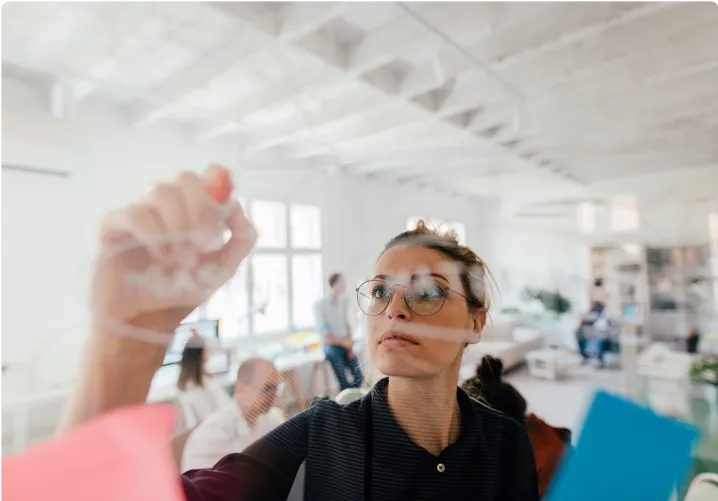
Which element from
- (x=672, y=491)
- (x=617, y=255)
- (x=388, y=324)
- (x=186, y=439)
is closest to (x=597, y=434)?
(x=672, y=491)

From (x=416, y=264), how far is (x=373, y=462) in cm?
17

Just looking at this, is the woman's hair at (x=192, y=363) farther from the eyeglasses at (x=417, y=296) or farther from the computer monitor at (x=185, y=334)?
the eyeglasses at (x=417, y=296)

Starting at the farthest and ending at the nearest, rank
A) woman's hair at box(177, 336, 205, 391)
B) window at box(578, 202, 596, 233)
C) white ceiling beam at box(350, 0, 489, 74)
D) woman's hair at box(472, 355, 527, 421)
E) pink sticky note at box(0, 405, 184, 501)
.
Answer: window at box(578, 202, 596, 233)
white ceiling beam at box(350, 0, 489, 74)
woman's hair at box(472, 355, 527, 421)
woman's hair at box(177, 336, 205, 391)
pink sticky note at box(0, 405, 184, 501)

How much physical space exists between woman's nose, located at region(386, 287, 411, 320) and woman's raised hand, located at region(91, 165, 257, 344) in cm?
16

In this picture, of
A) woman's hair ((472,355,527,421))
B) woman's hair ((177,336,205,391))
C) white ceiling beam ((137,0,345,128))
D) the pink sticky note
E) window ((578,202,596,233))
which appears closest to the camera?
the pink sticky note

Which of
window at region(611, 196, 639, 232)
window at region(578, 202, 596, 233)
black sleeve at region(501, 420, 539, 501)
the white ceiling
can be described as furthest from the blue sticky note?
window at region(611, 196, 639, 232)

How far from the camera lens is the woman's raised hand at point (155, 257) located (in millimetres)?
176

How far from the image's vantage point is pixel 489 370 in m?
0.50

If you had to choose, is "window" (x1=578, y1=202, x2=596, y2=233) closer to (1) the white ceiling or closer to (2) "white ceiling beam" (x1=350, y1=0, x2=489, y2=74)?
(1) the white ceiling

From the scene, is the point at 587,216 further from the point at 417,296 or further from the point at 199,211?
the point at 199,211

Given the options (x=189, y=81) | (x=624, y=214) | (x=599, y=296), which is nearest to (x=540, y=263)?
(x=599, y=296)

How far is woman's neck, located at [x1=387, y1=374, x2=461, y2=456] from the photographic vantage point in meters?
0.34

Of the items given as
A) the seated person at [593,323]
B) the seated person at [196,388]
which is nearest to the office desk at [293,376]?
the seated person at [196,388]

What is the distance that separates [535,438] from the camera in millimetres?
395
